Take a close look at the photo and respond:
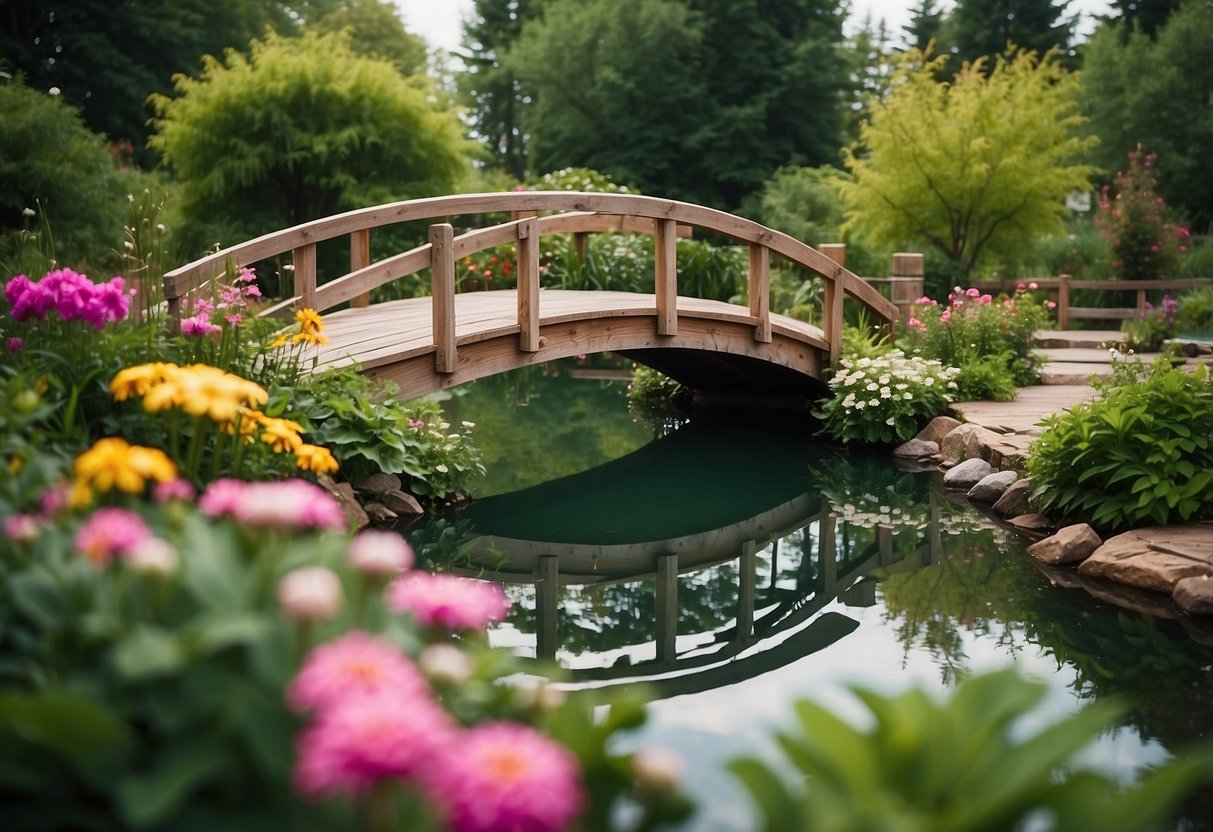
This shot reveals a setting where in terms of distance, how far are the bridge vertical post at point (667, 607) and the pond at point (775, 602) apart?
16mm

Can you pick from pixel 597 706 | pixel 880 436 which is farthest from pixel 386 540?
pixel 880 436

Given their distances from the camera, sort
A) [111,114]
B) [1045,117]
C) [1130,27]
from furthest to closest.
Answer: [1130,27] → [111,114] → [1045,117]

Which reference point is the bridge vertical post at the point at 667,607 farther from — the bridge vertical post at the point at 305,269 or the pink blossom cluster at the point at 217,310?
the bridge vertical post at the point at 305,269

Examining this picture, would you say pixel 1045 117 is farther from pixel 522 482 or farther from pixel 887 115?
pixel 522 482

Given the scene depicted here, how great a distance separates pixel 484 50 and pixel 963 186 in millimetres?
25158

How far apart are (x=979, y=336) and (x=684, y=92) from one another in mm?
20860

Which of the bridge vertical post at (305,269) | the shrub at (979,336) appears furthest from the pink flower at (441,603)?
the shrub at (979,336)

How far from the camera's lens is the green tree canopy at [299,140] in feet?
52.0

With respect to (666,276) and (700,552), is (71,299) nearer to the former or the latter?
(700,552)

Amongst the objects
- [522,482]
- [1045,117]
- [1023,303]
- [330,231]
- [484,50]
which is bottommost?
[522,482]

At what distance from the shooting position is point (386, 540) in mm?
1963

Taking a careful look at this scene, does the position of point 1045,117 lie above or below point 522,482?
above

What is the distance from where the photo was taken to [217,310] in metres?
5.91

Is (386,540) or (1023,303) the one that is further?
(1023,303)
